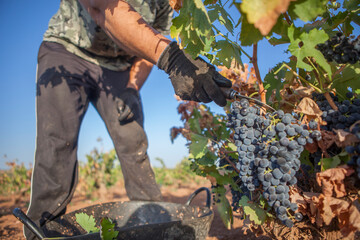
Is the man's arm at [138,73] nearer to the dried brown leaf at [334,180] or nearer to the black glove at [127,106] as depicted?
the black glove at [127,106]

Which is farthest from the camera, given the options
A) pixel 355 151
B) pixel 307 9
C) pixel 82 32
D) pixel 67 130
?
pixel 82 32

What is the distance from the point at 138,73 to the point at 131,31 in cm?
156

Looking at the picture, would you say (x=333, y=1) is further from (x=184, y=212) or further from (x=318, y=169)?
(x=184, y=212)

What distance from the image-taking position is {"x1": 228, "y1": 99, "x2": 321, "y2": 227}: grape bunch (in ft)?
3.13

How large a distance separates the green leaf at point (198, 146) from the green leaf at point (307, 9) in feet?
3.37

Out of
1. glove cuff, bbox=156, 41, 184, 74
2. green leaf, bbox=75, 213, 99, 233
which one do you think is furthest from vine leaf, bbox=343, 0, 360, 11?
green leaf, bbox=75, 213, 99, 233

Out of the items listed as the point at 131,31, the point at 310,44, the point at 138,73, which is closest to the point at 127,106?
the point at 138,73

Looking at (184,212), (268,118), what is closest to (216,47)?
(268,118)

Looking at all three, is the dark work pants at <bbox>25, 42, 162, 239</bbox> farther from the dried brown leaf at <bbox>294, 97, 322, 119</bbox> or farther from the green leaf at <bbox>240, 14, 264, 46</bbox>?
the dried brown leaf at <bbox>294, 97, 322, 119</bbox>

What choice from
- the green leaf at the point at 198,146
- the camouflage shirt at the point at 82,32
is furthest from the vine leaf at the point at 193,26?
the camouflage shirt at the point at 82,32

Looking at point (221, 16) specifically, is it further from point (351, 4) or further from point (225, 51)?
point (351, 4)

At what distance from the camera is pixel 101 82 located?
8.93 feet

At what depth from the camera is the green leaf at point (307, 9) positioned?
67 cm

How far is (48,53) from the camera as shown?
235 cm
